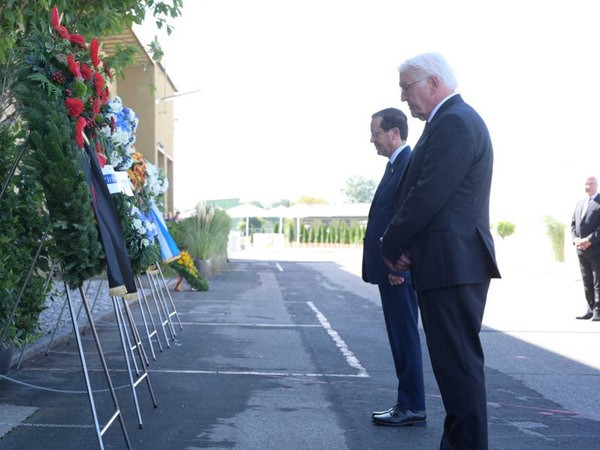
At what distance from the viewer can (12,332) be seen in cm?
738

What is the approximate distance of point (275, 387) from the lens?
25.9 feet

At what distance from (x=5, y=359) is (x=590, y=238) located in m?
8.99

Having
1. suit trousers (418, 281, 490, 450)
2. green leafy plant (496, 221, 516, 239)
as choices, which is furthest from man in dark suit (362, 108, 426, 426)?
green leafy plant (496, 221, 516, 239)

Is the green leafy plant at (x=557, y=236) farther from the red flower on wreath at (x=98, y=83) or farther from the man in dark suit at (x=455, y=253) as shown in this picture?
the man in dark suit at (x=455, y=253)

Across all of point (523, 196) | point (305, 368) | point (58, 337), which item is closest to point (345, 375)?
point (305, 368)

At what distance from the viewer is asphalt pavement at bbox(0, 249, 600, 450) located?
6.03m

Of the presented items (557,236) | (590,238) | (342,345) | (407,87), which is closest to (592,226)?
(590,238)

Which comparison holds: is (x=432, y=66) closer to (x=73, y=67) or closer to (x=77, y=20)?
(x=73, y=67)

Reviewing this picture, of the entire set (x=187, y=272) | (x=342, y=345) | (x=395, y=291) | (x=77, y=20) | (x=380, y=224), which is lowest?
(x=342, y=345)

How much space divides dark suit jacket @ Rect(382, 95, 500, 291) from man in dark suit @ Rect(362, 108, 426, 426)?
1.58 meters

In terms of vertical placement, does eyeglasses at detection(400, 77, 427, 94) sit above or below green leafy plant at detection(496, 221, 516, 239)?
above

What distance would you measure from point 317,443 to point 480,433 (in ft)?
5.72

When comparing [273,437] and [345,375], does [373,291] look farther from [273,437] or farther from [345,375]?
[273,437]

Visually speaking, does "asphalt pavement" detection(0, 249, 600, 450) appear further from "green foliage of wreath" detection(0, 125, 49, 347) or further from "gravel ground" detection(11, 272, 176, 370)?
"green foliage of wreath" detection(0, 125, 49, 347)
